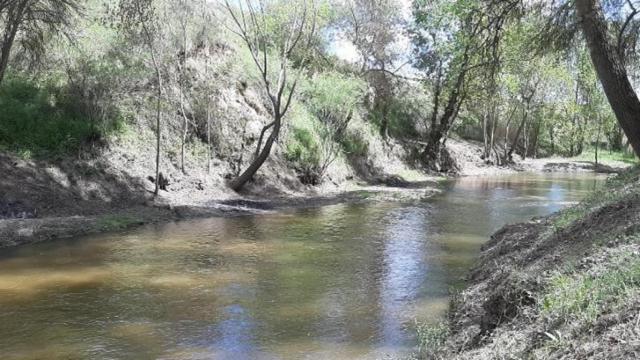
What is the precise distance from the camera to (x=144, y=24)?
67.3ft

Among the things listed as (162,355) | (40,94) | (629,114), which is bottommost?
(162,355)

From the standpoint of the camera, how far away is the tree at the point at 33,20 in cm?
1570

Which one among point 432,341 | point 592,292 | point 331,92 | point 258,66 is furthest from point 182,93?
point 592,292

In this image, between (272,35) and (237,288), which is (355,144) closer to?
(272,35)

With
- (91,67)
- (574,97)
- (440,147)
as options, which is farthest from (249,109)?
(574,97)

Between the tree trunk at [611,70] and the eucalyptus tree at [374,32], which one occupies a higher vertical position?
the eucalyptus tree at [374,32]

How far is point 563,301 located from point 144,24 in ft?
60.1

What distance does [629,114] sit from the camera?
420 inches

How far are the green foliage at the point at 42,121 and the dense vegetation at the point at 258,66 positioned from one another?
0.05 m

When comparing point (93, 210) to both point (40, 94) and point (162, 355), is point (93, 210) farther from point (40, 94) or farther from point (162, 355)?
point (162, 355)

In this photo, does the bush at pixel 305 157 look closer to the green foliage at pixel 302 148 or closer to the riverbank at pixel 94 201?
the green foliage at pixel 302 148

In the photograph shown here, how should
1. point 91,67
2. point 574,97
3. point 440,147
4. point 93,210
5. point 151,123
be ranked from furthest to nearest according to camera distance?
point 574,97 < point 440,147 < point 151,123 < point 91,67 < point 93,210

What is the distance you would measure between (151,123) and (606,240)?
67.6 ft

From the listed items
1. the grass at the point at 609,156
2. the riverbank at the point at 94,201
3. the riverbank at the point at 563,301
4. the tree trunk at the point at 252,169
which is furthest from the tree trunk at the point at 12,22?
the grass at the point at 609,156
